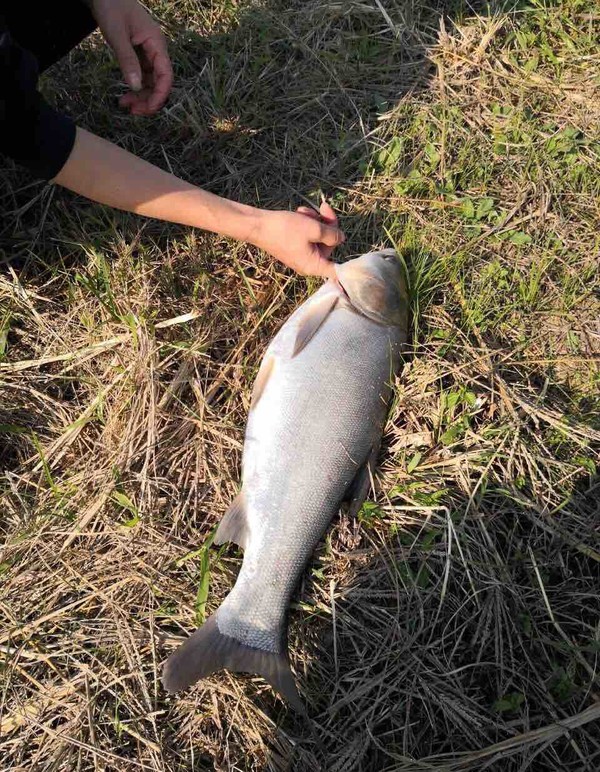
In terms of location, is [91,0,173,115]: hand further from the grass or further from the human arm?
the human arm

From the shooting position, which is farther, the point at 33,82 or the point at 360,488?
the point at 360,488

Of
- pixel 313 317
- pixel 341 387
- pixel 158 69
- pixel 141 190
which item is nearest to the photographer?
pixel 141 190

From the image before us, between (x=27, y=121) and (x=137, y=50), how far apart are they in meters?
1.02

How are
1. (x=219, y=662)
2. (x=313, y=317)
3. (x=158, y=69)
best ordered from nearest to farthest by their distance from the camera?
(x=219, y=662) < (x=313, y=317) < (x=158, y=69)

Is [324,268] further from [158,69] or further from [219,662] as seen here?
[219,662]

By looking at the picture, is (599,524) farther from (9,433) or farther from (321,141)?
(9,433)

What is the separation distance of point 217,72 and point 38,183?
1.07 m

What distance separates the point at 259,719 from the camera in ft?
7.02

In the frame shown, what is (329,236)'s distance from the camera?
7.91ft

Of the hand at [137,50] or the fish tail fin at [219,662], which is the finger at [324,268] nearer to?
the hand at [137,50]

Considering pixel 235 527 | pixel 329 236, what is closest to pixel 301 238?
pixel 329 236

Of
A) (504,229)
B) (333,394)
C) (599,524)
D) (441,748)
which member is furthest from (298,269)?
(441,748)

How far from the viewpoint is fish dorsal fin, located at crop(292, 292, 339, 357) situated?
7.90ft

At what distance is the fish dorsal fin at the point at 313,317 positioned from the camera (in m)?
2.41
